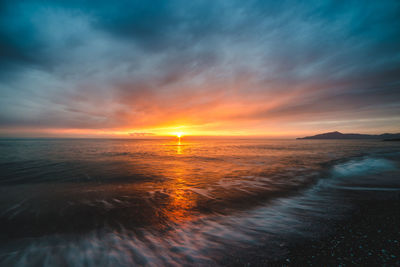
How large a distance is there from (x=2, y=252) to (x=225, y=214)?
699 cm

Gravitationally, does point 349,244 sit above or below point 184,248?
above

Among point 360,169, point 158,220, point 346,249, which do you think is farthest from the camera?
point 360,169

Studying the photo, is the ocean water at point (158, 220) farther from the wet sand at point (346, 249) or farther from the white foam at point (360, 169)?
the white foam at point (360, 169)

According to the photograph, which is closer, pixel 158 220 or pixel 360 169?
pixel 158 220

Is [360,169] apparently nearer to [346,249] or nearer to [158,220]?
[346,249]

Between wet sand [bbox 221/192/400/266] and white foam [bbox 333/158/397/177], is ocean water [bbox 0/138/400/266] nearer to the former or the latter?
wet sand [bbox 221/192/400/266]

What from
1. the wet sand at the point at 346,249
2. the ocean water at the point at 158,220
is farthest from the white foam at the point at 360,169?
the wet sand at the point at 346,249

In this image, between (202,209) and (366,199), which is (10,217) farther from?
(366,199)

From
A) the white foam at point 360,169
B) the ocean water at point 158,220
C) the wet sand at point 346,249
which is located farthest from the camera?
the white foam at point 360,169

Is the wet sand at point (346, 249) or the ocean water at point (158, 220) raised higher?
the wet sand at point (346, 249)

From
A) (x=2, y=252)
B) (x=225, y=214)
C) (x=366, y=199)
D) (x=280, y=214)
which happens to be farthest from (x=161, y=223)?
(x=366, y=199)

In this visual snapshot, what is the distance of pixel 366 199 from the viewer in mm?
7926

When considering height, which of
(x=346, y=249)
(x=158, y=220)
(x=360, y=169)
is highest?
(x=346, y=249)

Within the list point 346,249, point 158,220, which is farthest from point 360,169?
point 158,220
